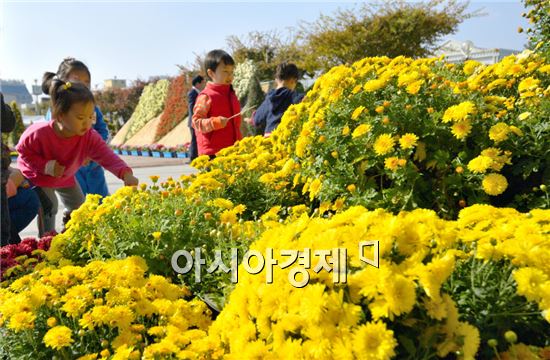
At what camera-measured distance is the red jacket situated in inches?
169

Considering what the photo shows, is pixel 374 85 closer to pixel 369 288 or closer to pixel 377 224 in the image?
pixel 377 224

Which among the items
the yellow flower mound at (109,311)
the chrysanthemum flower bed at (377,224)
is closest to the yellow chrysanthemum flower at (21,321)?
the yellow flower mound at (109,311)

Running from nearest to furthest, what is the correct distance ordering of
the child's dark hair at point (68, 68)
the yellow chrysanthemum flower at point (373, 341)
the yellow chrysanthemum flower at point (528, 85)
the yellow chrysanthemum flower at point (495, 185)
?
the yellow chrysanthemum flower at point (373, 341) < the yellow chrysanthemum flower at point (495, 185) < the yellow chrysanthemum flower at point (528, 85) < the child's dark hair at point (68, 68)

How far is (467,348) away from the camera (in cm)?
107

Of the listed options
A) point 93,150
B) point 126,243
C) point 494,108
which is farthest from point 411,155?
point 93,150

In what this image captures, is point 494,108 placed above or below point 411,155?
above

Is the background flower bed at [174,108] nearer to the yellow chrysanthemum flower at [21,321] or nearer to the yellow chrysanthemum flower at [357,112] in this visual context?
the yellow chrysanthemum flower at [357,112]

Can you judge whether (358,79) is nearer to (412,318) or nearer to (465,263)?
(465,263)

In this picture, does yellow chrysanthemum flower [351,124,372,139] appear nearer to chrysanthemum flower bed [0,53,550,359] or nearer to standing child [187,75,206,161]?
chrysanthemum flower bed [0,53,550,359]

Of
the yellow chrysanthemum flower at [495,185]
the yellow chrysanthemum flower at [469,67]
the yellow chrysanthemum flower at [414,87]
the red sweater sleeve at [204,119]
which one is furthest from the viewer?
the red sweater sleeve at [204,119]

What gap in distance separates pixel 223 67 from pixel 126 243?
7.91ft

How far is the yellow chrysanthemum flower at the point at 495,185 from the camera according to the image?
6.78 ft

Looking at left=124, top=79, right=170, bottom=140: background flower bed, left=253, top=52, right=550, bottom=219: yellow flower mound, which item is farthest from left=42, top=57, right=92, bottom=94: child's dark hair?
left=124, top=79, right=170, bottom=140: background flower bed

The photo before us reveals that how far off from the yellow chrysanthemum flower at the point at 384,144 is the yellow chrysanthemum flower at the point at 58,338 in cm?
139
